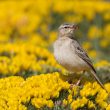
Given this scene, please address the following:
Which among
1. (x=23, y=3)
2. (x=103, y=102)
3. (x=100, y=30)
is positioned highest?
(x=23, y=3)

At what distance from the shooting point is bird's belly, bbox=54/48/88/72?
9383 millimetres

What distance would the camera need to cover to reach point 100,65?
13.3 metres

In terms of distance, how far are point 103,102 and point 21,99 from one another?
3.97ft

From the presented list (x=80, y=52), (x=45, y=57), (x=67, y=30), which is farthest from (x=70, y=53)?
(x=45, y=57)

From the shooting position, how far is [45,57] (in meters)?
13.6

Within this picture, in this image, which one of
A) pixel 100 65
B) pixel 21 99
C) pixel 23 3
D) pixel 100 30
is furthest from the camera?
pixel 23 3

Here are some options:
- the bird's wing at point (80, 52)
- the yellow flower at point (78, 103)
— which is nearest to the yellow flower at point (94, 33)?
the bird's wing at point (80, 52)

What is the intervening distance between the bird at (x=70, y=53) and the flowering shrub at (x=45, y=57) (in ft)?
0.69

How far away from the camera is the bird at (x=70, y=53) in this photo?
30.9 feet

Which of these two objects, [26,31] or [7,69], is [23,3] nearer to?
[26,31]

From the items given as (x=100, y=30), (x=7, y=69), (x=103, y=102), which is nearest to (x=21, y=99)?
(x=103, y=102)

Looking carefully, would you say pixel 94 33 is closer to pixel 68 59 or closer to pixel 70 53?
pixel 70 53

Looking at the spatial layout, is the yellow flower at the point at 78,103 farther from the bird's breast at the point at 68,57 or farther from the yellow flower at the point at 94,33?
the yellow flower at the point at 94,33

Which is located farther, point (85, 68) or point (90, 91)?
point (85, 68)
